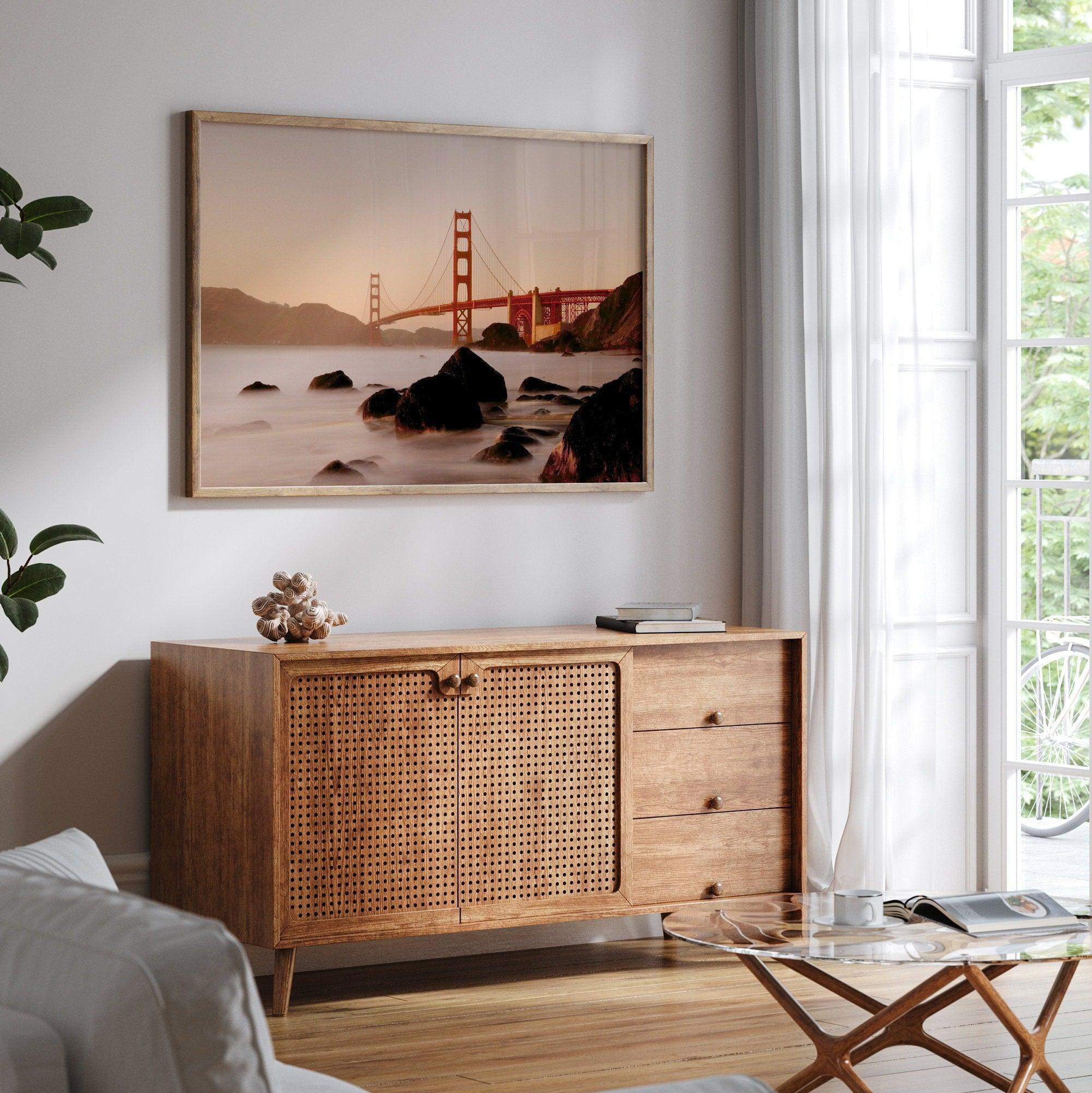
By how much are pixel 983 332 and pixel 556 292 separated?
121 cm

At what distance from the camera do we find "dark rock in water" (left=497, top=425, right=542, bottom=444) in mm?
4332

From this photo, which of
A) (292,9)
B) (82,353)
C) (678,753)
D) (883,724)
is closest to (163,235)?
(82,353)

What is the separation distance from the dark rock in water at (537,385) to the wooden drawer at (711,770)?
0.99 meters

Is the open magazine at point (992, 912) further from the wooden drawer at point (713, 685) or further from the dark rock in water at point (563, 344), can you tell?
the dark rock in water at point (563, 344)

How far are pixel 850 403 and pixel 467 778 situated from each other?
1.45m

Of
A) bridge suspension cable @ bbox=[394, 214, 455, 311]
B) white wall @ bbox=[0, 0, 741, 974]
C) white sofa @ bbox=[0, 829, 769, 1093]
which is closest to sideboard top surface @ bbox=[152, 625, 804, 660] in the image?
white wall @ bbox=[0, 0, 741, 974]

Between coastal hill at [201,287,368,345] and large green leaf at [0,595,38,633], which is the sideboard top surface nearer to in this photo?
large green leaf at [0,595,38,633]

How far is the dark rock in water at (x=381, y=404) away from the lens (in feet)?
13.7

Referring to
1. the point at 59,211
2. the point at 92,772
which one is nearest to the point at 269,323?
the point at 59,211

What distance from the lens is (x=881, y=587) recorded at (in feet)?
13.8

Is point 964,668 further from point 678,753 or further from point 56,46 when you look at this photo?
point 56,46

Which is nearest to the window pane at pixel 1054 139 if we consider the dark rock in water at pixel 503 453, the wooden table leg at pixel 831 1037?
the dark rock in water at pixel 503 453

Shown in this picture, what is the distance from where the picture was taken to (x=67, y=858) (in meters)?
1.95

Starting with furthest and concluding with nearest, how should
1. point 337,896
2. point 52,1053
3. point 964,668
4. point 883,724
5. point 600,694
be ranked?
1. point 964,668
2. point 883,724
3. point 600,694
4. point 337,896
5. point 52,1053
